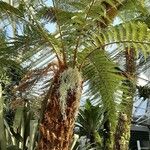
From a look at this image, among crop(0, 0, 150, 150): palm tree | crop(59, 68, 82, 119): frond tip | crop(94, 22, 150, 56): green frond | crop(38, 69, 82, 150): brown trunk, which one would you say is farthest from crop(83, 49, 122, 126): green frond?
crop(38, 69, 82, 150): brown trunk

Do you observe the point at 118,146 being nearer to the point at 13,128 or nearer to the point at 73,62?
the point at 13,128

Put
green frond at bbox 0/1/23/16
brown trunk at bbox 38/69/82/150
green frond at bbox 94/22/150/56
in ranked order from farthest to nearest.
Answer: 1. green frond at bbox 0/1/23/16
2. green frond at bbox 94/22/150/56
3. brown trunk at bbox 38/69/82/150

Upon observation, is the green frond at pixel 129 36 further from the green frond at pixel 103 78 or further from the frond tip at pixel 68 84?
the frond tip at pixel 68 84

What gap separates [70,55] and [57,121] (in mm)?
795

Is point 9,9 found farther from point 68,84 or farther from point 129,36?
point 129,36

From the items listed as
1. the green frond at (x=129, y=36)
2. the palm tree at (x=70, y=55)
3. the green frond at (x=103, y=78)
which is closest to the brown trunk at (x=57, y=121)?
the palm tree at (x=70, y=55)

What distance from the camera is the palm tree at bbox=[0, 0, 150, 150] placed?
3701 mm

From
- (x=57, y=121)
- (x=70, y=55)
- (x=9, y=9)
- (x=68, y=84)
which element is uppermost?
(x=9, y=9)

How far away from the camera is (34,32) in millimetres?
4125

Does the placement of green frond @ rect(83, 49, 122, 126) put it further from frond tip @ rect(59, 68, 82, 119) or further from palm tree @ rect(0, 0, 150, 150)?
A: frond tip @ rect(59, 68, 82, 119)

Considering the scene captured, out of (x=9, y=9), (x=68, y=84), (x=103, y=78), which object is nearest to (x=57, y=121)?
(x=68, y=84)

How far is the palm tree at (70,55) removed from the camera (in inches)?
146

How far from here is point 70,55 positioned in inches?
166

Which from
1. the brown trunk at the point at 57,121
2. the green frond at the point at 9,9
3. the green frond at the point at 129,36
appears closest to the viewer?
the brown trunk at the point at 57,121
